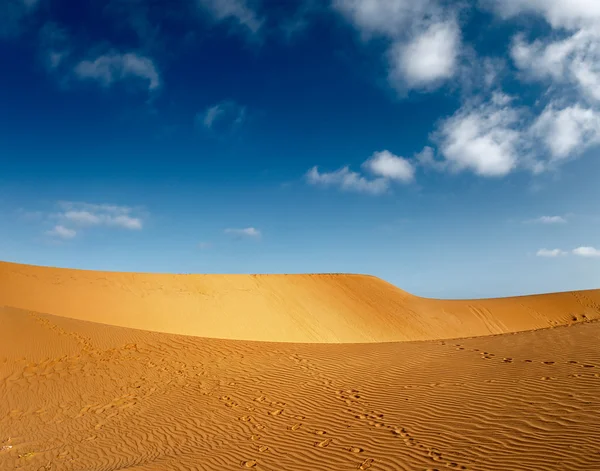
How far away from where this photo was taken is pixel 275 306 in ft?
103

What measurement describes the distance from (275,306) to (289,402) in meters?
22.1

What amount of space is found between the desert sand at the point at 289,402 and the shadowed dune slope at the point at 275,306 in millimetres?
9670

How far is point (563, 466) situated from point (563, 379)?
11.4ft

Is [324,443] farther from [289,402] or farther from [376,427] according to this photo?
[289,402]

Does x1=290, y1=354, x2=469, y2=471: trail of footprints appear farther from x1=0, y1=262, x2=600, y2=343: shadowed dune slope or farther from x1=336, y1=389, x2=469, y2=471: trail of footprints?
x1=0, y1=262, x2=600, y2=343: shadowed dune slope

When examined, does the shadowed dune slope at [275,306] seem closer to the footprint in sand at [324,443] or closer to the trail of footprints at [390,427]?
the trail of footprints at [390,427]

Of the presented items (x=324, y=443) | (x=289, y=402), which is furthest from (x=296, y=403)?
(x=324, y=443)

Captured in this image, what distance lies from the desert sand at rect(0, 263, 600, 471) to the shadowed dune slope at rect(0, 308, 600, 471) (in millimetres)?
36

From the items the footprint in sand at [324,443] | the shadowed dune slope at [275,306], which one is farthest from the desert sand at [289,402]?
the shadowed dune slope at [275,306]

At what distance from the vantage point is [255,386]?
10.7m

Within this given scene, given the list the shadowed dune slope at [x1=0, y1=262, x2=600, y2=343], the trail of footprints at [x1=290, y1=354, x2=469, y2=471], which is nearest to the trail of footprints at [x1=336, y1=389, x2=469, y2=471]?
the trail of footprints at [x1=290, y1=354, x2=469, y2=471]

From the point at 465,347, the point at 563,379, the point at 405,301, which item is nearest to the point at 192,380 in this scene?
the point at 465,347

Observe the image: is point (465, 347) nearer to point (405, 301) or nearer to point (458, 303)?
point (405, 301)

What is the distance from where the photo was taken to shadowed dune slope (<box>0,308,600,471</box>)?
236 inches
